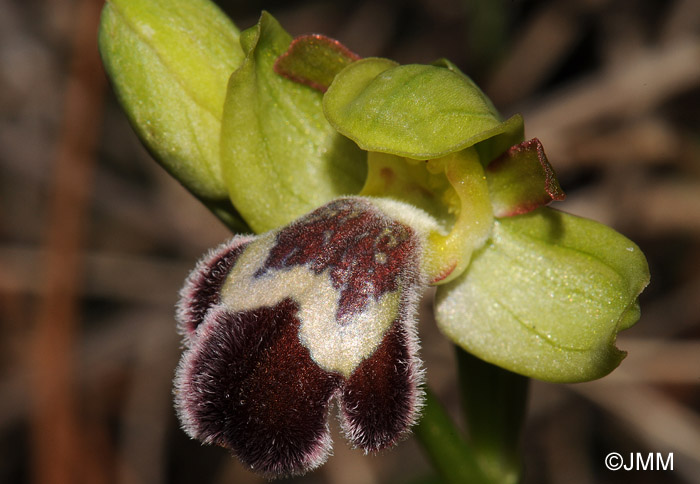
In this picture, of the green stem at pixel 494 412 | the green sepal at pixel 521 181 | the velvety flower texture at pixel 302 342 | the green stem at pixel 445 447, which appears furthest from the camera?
the green stem at pixel 494 412

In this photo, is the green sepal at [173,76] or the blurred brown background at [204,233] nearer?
the green sepal at [173,76]

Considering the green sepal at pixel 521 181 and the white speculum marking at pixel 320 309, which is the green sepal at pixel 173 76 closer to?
the white speculum marking at pixel 320 309

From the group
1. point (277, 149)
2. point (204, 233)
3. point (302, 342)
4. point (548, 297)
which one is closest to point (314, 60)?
point (277, 149)

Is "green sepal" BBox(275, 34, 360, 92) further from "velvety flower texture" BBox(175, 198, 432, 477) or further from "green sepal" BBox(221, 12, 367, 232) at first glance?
"velvety flower texture" BBox(175, 198, 432, 477)

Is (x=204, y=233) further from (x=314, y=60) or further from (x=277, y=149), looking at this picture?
(x=314, y=60)

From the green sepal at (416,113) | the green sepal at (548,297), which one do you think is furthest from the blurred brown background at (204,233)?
the green sepal at (416,113)

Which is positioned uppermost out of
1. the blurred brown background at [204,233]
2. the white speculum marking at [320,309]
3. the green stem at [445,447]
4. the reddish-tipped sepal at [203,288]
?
the white speculum marking at [320,309]
